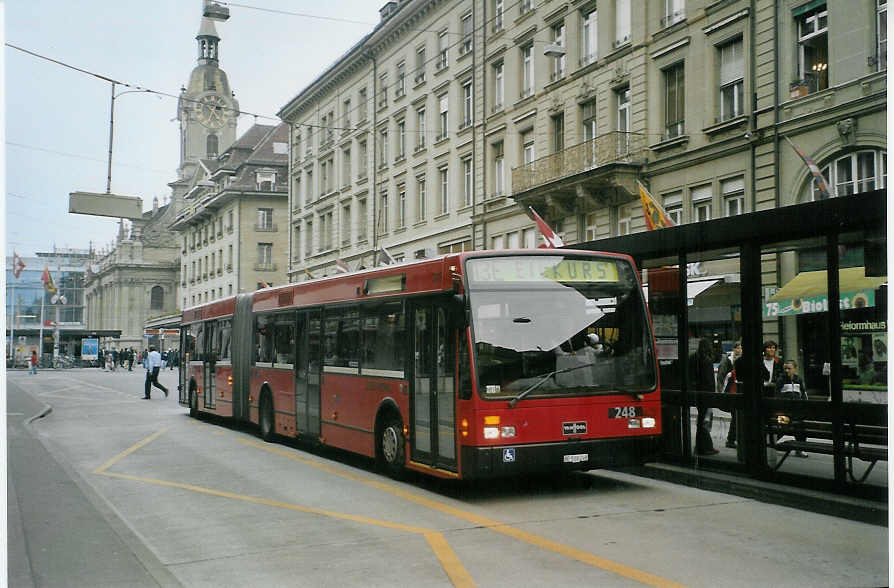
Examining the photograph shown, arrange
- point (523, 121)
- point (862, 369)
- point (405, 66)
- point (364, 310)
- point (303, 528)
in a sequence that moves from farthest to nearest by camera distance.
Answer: point (405, 66), point (523, 121), point (364, 310), point (862, 369), point (303, 528)

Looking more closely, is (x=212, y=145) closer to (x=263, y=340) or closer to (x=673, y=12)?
(x=673, y=12)

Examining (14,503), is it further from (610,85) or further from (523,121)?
(523,121)

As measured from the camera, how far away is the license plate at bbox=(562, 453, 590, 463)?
1020cm

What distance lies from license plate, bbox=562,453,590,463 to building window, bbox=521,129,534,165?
22.3 meters

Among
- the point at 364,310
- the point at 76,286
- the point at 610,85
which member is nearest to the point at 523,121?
the point at 610,85

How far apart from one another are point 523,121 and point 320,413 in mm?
19518

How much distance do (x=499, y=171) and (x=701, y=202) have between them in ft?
34.6

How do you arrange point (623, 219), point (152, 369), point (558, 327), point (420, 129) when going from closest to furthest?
1. point (558, 327)
2. point (623, 219)
3. point (152, 369)
4. point (420, 129)

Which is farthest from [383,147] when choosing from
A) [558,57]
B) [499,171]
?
[558,57]

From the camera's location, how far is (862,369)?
9508 millimetres

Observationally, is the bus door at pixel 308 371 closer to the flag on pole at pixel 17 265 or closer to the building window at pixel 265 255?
the flag on pole at pixel 17 265

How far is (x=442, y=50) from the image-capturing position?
115 ft

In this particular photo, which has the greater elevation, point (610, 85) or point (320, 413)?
point (610, 85)

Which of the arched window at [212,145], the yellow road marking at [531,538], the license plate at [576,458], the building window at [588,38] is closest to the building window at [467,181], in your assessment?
the building window at [588,38]
